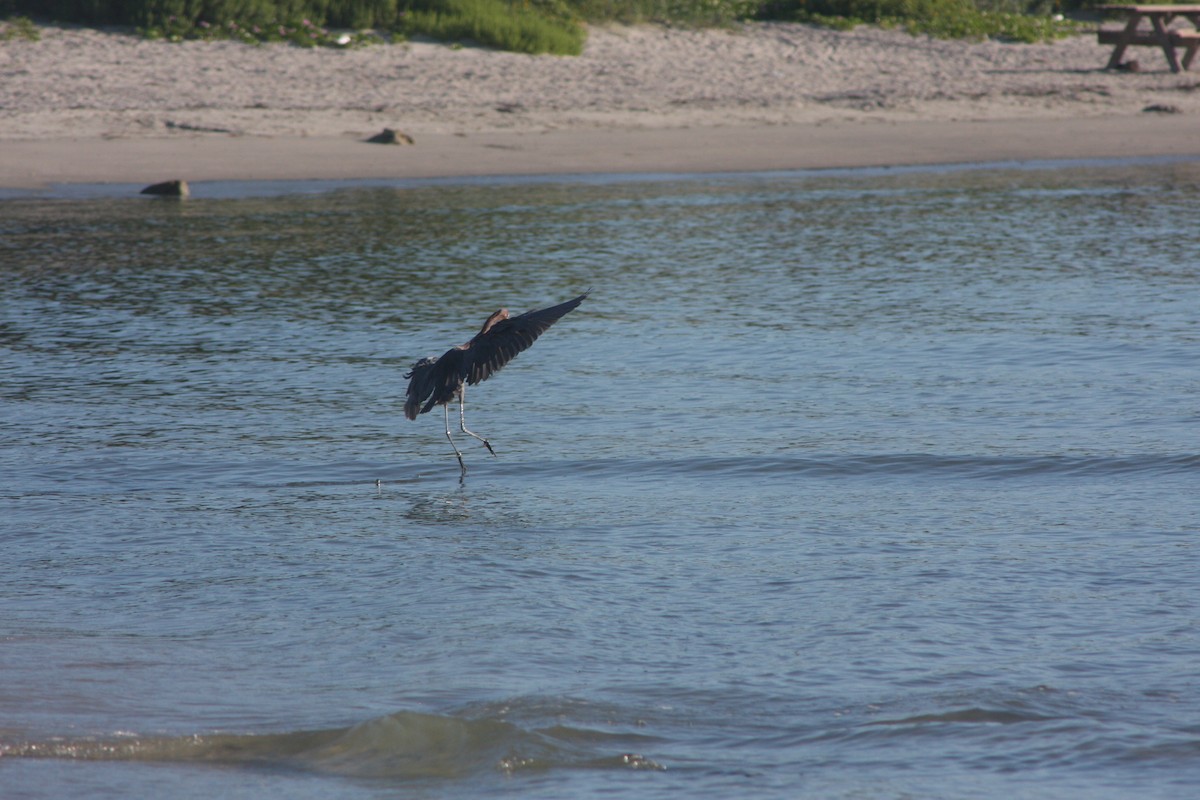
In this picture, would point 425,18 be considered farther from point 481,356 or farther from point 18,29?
point 481,356

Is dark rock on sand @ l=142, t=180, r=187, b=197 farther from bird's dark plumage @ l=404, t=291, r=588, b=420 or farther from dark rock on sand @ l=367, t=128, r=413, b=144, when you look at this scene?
bird's dark plumage @ l=404, t=291, r=588, b=420

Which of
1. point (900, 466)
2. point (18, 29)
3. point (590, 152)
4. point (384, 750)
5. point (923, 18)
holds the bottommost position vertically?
point (384, 750)

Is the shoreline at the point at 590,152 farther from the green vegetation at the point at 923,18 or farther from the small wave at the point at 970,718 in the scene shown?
the small wave at the point at 970,718

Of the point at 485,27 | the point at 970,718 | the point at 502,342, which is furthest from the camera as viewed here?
the point at 485,27

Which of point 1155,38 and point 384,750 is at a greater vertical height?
point 1155,38

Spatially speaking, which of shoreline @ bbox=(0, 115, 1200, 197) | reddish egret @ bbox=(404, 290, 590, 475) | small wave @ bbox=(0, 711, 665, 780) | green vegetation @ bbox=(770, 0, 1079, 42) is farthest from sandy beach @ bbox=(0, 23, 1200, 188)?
small wave @ bbox=(0, 711, 665, 780)

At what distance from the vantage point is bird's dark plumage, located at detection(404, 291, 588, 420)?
22.3 ft

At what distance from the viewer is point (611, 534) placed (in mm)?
6246

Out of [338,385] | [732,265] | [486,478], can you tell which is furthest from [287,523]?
[732,265]

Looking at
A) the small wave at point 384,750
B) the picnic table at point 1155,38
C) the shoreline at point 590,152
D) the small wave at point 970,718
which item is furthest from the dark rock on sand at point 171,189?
the picnic table at point 1155,38

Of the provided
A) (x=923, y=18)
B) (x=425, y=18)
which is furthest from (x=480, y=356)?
(x=923, y=18)

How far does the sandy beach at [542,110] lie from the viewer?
18.5 metres

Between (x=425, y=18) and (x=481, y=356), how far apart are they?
1696 cm

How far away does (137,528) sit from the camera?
251 inches
